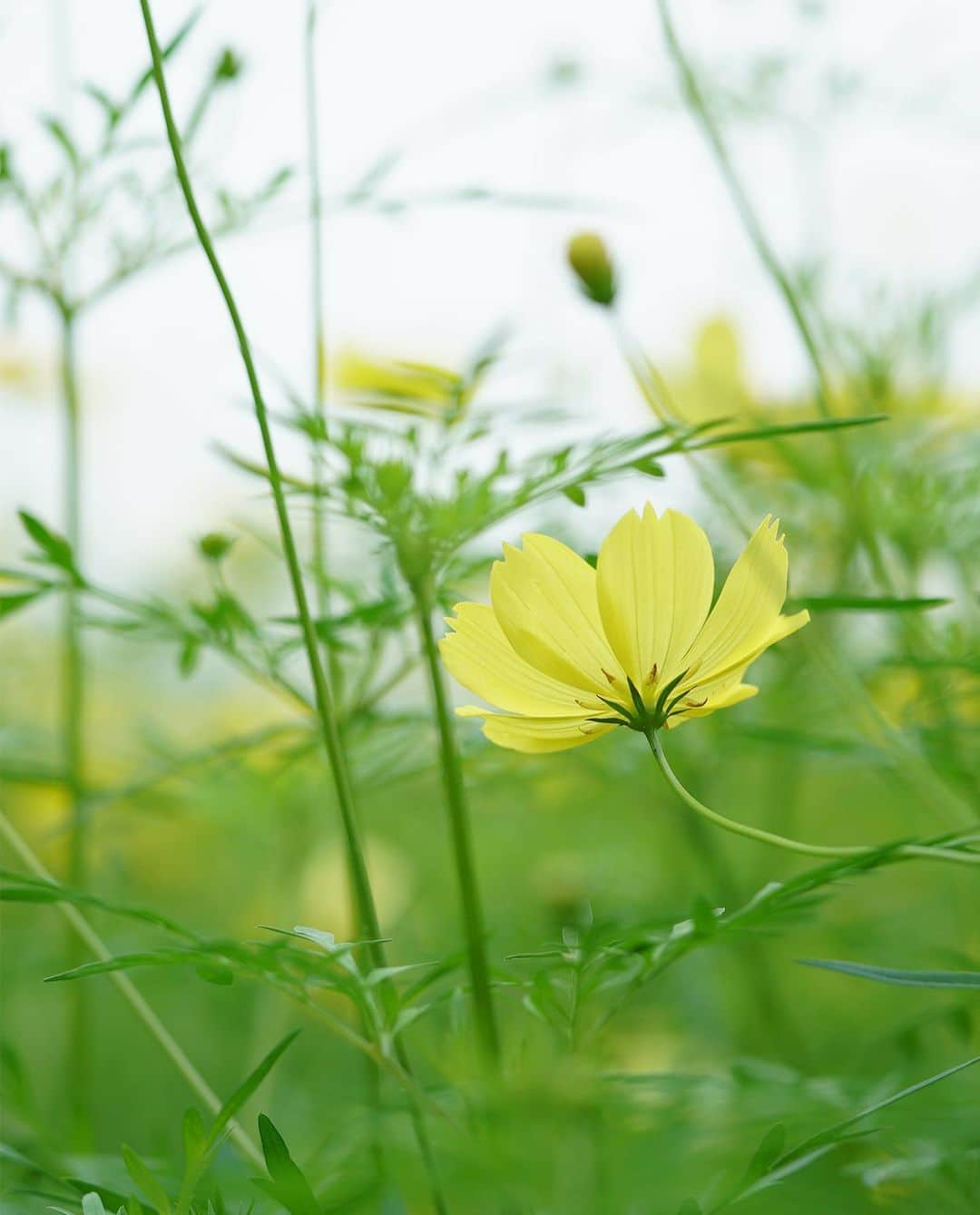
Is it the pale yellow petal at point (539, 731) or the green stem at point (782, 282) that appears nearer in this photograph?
the pale yellow petal at point (539, 731)

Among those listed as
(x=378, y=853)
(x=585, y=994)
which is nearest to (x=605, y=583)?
(x=585, y=994)

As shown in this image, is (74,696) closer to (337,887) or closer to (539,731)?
(539,731)

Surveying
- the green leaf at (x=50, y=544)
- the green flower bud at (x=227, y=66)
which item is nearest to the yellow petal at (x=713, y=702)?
the green leaf at (x=50, y=544)

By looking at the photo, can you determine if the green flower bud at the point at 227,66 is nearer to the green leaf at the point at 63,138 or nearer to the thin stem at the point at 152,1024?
the green leaf at the point at 63,138

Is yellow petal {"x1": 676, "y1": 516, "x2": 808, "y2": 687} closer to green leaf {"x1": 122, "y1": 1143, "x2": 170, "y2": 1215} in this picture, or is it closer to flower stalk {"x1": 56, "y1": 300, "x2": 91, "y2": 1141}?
green leaf {"x1": 122, "y1": 1143, "x2": 170, "y2": 1215}

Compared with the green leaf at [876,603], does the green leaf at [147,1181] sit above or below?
below

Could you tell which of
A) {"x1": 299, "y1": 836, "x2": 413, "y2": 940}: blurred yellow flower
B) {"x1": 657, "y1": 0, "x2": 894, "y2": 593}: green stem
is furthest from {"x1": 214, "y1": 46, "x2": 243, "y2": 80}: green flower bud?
{"x1": 299, "y1": 836, "x2": 413, "y2": 940}: blurred yellow flower

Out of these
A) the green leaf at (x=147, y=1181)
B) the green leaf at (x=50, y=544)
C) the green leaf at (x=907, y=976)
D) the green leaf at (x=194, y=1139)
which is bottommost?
the green leaf at (x=147, y=1181)
